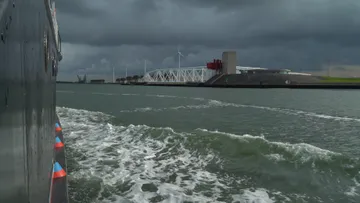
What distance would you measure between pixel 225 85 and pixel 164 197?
12645 cm

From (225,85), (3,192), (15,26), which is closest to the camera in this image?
(3,192)

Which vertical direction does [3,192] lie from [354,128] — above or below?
above

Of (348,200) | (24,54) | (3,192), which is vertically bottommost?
(348,200)

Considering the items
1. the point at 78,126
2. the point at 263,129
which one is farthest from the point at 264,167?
the point at 78,126

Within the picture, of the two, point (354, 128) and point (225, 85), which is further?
point (225, 85)

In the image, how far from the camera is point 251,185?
8648mm

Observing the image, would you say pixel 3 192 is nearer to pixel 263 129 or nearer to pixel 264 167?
pixel 264 167

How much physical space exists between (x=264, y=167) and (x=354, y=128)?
40.3ft

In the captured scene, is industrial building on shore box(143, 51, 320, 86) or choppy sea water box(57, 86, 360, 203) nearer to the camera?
choppy sea water box(57, 86, 360, 203)

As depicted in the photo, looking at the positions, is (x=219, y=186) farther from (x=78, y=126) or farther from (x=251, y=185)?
(x=78, y=126)

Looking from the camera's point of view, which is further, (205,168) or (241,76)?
(241,76)

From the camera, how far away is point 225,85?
132 m

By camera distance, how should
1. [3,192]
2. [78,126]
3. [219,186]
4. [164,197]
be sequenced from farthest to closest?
[78,126] → [219,186] → [164,197] → [3,192]

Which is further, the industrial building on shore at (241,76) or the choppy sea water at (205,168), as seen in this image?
the industrial building on shore at (241,76)
